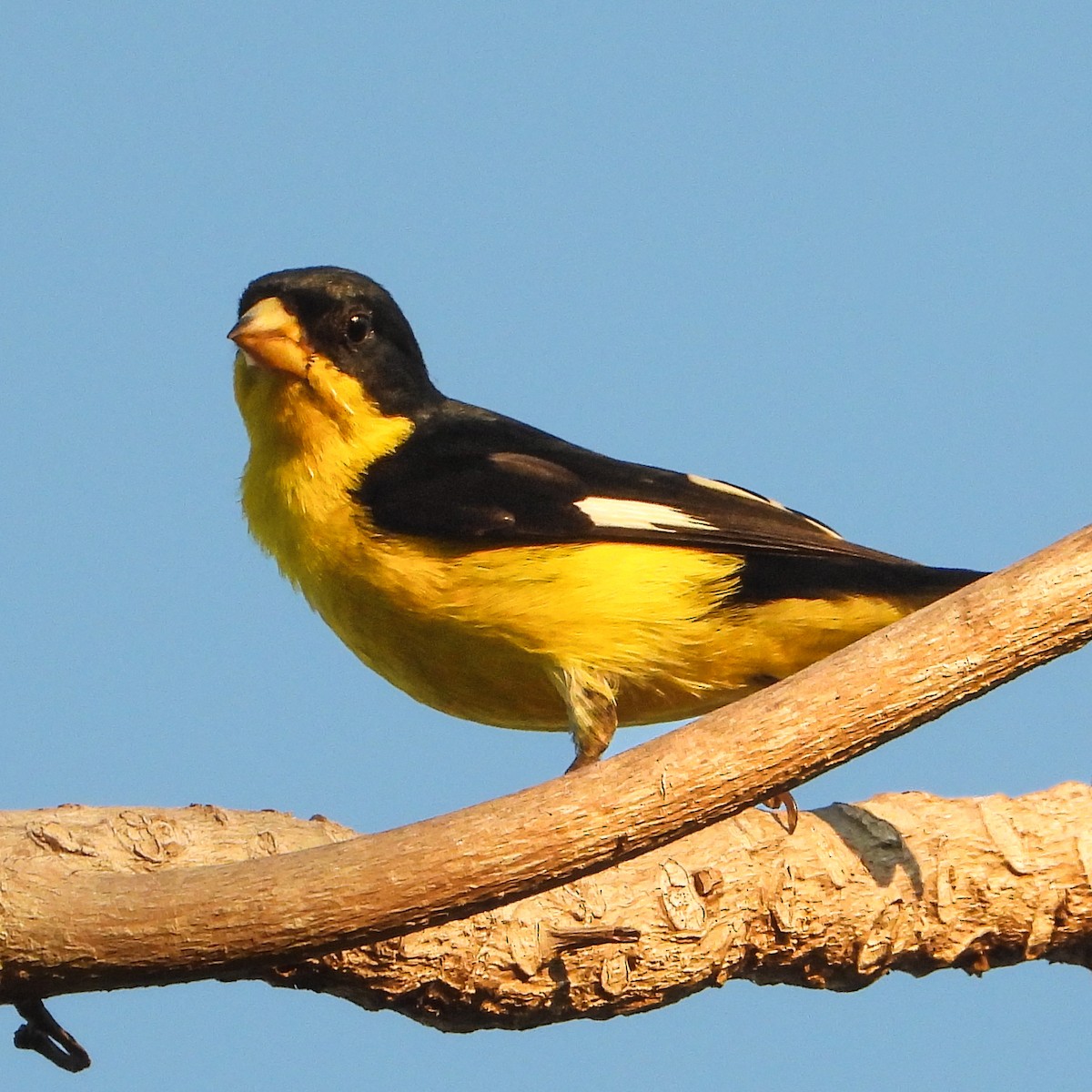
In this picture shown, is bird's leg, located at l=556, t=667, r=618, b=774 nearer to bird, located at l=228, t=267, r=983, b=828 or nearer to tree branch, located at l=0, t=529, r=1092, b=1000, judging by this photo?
bird, located at l=228, t=267, r=983, b=828

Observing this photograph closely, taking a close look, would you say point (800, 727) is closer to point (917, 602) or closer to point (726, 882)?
point (726, 882)

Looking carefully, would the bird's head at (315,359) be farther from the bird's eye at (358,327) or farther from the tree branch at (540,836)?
the tree branch at (540,836)

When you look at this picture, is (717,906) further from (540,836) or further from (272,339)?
(272,339)

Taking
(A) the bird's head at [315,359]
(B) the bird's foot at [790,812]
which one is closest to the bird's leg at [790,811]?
(B) the bird's foot at [790,812]

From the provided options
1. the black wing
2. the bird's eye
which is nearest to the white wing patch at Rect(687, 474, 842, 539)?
the black wing

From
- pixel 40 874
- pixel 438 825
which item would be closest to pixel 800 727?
pixel 438 825

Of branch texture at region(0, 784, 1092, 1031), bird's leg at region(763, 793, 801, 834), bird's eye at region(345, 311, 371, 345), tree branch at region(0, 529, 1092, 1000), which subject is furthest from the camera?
bird's eye at region(345, 311, 371, 345)

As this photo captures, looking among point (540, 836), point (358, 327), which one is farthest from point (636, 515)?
point (540, 836)
